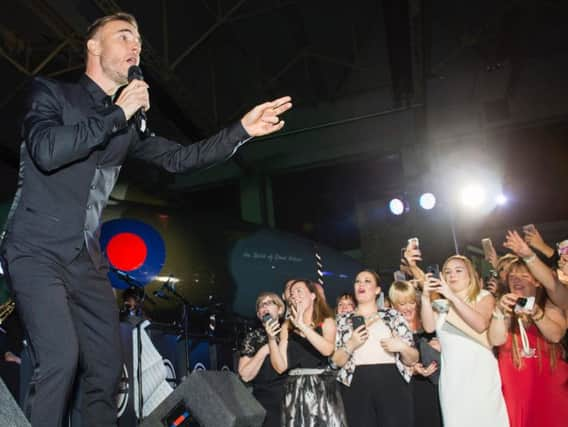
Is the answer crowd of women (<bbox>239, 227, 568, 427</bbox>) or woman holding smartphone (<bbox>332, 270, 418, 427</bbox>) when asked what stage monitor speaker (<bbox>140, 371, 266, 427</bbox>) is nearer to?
crowd of women (<bbox>239, 227, 568, 427</bbox>)

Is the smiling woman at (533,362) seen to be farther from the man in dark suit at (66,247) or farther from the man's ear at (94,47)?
the man's ear at (94,47)

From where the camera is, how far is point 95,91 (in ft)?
6.38

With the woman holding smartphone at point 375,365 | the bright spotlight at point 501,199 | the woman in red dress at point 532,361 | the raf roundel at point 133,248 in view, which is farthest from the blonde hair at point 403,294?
the bright spotlight at point 501,199

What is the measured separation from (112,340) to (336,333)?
2.42 m

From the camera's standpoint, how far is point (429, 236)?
35.0ft

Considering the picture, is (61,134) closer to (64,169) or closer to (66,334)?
(64,169)

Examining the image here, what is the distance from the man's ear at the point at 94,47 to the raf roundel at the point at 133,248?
4.35m

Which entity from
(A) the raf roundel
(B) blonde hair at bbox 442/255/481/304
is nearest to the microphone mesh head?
(B) blonde hair at bbox 442/255/481/304

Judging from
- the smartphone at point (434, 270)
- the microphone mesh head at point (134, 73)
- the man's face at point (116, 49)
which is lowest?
the smartphone at point (434, 270)

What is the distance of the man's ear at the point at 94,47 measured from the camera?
77.9 inches

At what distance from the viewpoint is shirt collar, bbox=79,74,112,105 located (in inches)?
76.1

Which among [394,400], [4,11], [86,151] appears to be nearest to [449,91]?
[4,11]

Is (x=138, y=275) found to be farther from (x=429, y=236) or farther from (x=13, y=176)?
(x=429, y=236)

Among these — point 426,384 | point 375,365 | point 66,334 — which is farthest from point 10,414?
point 426,384
